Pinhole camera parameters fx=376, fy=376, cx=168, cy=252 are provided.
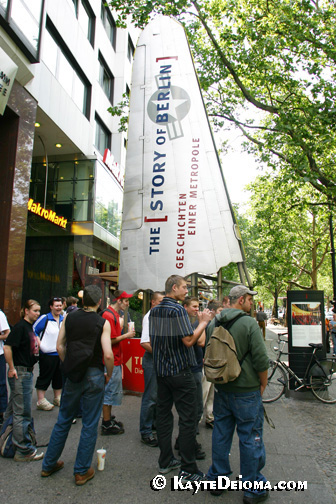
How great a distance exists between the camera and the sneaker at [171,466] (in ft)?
12.4

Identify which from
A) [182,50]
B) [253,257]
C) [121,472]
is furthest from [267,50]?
[253,257]

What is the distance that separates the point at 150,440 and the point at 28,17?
11623 mm

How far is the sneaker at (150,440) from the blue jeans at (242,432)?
4.06 feet

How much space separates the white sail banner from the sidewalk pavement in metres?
2.53

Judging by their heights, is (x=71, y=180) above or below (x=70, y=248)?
above

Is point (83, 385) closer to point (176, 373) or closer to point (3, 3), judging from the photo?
point (176, 373)

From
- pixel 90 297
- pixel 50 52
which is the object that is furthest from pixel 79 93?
pixel 90 297

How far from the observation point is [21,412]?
407 centimetres

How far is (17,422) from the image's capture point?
405cm

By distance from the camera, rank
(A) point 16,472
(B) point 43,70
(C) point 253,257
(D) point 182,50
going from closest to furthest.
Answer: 1. (A) point 16,472
2. (D) point 182,50
3. (B) point 43,70
4. (C) point 253,257

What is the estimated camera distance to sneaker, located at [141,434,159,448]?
181 inches

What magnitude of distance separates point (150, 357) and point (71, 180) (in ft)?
45.3

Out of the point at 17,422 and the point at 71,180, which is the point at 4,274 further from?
the point at 71,180

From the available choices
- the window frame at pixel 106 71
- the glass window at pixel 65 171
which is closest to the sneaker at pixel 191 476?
the glass window at pixel 65 171
